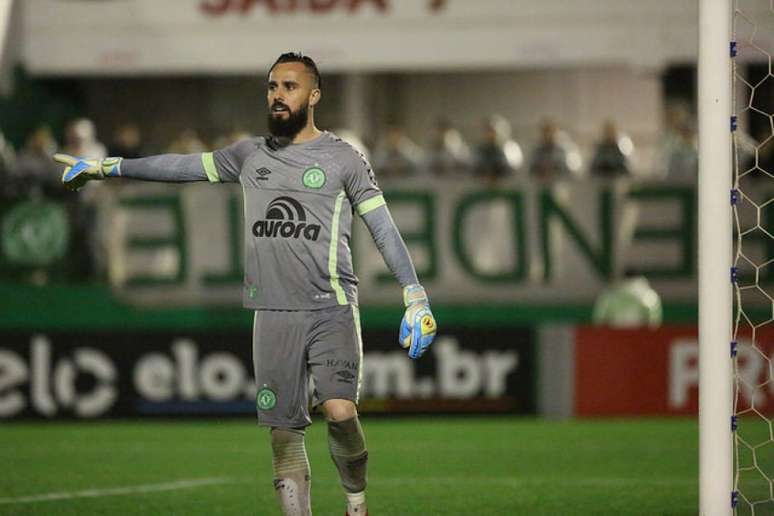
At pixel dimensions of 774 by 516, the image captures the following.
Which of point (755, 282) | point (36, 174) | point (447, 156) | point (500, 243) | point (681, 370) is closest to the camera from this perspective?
point (755, 282)

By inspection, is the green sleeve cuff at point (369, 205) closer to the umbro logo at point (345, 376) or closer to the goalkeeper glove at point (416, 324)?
the goalkeeper glove at point (416, 324)

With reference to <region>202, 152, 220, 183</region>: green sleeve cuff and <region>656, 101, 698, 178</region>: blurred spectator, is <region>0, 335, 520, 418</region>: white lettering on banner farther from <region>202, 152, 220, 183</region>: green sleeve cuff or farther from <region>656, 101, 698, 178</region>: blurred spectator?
<region>202, 152, 220, 183</region>: green sleeve cuff

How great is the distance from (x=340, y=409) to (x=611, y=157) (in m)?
10.8

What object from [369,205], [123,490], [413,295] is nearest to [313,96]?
[369,205]

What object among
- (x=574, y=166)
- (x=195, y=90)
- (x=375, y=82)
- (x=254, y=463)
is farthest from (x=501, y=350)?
(x=195, y=90)

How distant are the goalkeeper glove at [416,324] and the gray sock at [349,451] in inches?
15.8

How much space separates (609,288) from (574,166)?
4.97 ft

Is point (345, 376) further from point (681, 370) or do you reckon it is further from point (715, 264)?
point (681, 370)

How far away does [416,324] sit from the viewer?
20.9 ft

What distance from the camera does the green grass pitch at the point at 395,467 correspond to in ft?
28.1

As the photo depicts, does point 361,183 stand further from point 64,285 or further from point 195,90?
point 195,90

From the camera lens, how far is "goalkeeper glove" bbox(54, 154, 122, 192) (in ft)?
21.9

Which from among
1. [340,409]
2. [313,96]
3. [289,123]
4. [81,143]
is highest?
[81,143]

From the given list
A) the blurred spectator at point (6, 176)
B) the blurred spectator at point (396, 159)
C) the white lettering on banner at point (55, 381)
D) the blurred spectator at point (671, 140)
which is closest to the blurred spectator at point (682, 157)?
the blurred spectator at point (671, 140)
